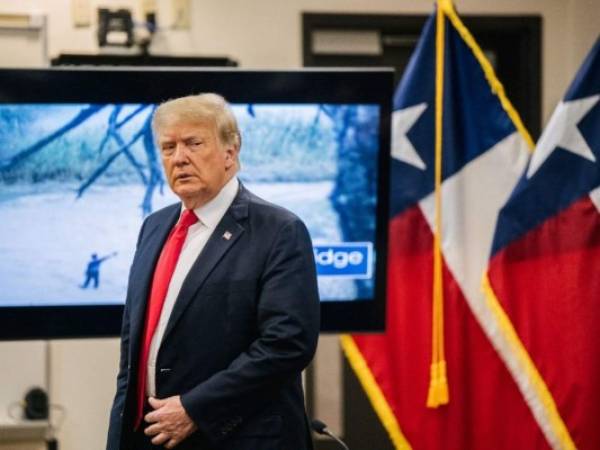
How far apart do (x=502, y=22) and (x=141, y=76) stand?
186 centimetres

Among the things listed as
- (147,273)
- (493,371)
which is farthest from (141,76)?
(493,371)

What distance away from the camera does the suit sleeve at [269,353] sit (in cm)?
→ 192

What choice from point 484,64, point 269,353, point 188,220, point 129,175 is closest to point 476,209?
point 484,64

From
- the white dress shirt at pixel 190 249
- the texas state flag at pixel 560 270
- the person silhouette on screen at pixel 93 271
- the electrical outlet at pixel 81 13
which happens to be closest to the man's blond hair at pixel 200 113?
the white dress shirt at pixel 190 249

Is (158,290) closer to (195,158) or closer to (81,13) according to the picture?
(195,158)

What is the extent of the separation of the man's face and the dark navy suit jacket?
0.08 meters

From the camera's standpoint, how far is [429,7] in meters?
4.18

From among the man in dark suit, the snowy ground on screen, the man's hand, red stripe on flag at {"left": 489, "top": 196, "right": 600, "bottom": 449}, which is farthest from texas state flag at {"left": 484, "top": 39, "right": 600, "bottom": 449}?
the man's hand

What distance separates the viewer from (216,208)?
2.05 m

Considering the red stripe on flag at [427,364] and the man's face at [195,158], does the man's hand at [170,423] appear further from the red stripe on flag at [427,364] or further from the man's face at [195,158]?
the red stripe on flag at [427,364]

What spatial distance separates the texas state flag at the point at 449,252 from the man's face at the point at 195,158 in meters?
1.39

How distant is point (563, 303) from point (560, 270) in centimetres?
10

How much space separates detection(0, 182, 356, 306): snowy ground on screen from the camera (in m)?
3.00

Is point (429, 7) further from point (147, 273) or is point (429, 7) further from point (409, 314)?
point (147, 273)
